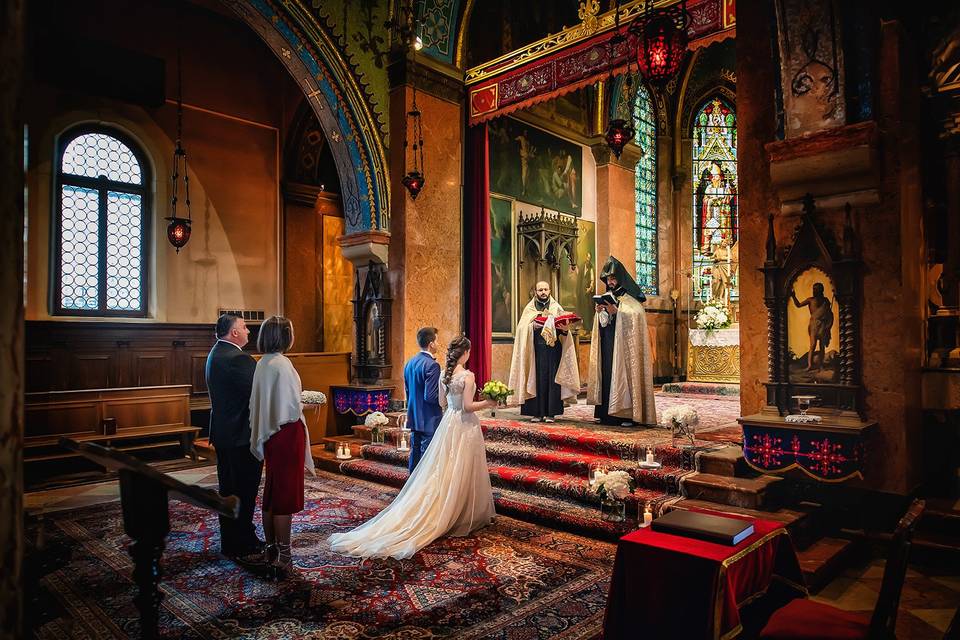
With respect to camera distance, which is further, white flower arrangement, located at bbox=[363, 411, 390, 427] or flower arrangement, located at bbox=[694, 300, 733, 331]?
flower arrangement, located at bbox=[694, 300, 733, 331]

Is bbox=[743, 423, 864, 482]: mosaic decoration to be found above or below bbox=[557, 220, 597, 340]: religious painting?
below

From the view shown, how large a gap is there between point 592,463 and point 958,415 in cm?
311

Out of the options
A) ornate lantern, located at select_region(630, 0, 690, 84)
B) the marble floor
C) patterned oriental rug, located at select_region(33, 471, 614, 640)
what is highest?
ornate lantern, located at select_region(630, 0, 690, 84)

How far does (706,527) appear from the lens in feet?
9.55

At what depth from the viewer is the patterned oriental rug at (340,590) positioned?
11.9 ft

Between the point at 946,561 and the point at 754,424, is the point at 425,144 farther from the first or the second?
the point at 946,561

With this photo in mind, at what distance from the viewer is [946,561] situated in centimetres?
471

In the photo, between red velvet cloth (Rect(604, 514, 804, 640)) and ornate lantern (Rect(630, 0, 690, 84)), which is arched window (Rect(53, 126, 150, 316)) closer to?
ornate lantern (Rect(630, 0, 690, 84))

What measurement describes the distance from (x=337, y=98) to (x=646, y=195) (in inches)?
313

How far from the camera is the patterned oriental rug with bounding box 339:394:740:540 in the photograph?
18.3 ft

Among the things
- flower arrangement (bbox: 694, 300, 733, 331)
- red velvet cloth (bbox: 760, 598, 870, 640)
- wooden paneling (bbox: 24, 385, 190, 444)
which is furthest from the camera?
flower arrangement (bbox: 694, 300, 733, 331)

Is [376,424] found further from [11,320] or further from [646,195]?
[646,195]

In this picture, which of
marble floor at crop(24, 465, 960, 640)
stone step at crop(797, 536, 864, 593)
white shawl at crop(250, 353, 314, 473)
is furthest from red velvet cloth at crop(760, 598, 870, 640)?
white shawl at crop(250, 353, 314, 473)

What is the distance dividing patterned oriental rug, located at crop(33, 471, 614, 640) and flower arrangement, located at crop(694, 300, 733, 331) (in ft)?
26.5
